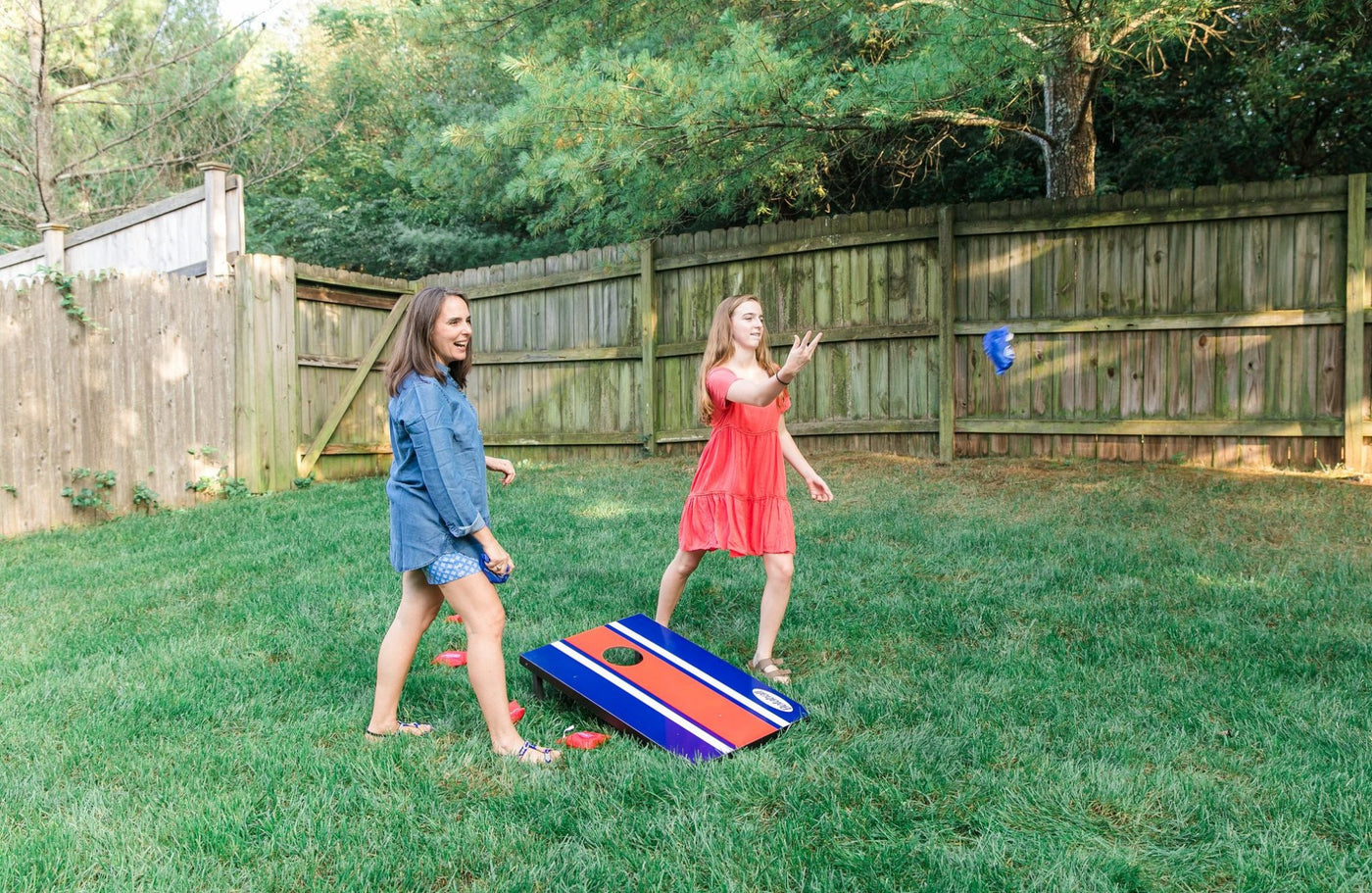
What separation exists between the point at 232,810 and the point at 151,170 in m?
17.6

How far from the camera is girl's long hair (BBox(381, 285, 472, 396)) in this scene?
2.82 meters

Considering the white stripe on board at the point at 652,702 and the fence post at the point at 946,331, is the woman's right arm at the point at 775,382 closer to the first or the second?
the white stripe on board at the point at 652,702

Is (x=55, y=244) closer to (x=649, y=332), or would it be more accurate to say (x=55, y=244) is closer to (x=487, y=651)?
(x=649, y=332)

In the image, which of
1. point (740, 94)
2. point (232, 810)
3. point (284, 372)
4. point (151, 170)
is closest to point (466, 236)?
point (151, 170)

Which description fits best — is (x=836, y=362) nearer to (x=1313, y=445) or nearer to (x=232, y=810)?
(x=1313, y=445)

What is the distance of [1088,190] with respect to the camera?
8.82 metres

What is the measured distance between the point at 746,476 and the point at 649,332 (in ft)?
19.8

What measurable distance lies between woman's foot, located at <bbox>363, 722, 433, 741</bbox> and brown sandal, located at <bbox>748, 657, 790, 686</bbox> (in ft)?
4.37

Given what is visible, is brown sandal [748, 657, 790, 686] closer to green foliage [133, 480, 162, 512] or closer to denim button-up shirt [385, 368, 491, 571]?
denim button-up shirt [385, 368, 491, 571]

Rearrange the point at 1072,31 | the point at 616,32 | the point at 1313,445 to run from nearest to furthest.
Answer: the point at 1072,31
the point at 1313,445
the point at 616,32

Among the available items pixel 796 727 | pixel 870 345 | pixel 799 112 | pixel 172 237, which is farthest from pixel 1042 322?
pixel 172 237

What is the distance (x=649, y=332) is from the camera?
31.8 ft

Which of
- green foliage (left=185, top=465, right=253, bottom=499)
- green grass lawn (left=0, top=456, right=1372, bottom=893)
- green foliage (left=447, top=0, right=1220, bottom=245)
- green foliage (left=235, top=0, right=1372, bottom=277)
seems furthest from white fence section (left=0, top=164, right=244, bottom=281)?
green grass lawn (left=0, top=456, right=1372, bottom=893)

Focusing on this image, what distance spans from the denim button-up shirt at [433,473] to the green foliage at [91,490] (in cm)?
570
